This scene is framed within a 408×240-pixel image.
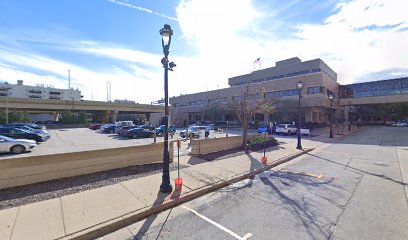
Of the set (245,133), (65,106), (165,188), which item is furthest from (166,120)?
(65,106)

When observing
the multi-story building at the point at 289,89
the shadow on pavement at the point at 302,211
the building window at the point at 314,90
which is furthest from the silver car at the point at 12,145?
the building window at the point at 314,90

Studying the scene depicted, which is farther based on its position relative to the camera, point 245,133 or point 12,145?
point 245,133

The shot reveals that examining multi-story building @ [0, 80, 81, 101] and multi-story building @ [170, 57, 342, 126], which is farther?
multi-story building @ [0, 80, 81, 101]

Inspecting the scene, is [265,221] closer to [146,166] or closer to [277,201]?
[277,201]

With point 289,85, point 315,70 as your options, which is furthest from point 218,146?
point 315,70

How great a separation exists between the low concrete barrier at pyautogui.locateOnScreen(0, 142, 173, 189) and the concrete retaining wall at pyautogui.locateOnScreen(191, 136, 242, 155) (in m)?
2.96

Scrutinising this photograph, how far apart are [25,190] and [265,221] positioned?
6.73 m

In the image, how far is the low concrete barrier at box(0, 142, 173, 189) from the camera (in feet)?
21.1

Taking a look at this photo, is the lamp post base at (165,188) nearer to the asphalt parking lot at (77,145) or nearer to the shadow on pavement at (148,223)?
the shadow on pavement at (148,223)

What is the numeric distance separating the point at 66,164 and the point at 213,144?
7.88 meters

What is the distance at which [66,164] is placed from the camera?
746 cm

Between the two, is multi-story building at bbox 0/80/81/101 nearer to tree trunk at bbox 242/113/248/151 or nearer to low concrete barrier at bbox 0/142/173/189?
tree trunk at bbox 242/113/248/151

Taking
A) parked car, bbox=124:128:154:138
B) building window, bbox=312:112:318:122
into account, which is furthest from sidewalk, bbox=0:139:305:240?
building window, bbox=312:112:318:122

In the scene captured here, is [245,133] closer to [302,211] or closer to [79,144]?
[302,211]
